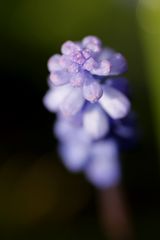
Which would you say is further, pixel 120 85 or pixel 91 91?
pixel 120 85

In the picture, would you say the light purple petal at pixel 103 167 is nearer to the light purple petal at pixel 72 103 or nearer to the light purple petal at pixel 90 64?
the light purple petal at pixel 72 103

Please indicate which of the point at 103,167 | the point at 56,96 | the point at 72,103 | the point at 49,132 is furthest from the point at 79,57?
the point at 49,132

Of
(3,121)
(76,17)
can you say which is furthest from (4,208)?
(76,17)

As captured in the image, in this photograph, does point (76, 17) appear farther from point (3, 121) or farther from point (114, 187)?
point (114, 187)

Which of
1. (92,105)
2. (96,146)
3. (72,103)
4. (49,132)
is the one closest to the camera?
(72,103)

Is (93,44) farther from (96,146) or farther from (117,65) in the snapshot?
(96,146)

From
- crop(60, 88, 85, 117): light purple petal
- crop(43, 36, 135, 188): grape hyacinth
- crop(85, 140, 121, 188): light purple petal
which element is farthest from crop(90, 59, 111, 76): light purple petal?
crop(85, 140, 121, 188): light purple petal

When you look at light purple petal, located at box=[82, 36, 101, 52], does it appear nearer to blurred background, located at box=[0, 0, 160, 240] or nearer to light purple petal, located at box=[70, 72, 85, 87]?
light purple petal, located at box=[70, 72, 85, 87]

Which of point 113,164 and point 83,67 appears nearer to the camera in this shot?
point 83,67
